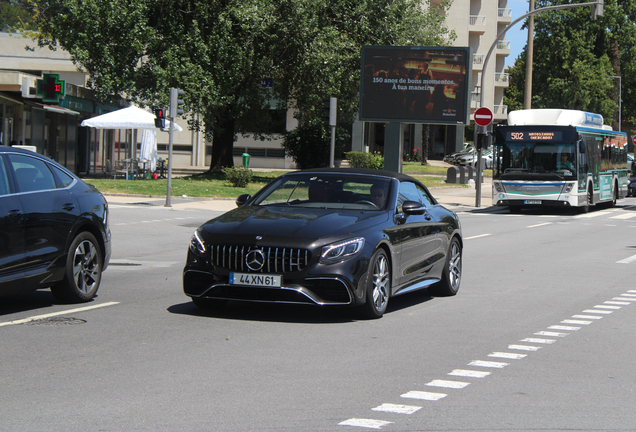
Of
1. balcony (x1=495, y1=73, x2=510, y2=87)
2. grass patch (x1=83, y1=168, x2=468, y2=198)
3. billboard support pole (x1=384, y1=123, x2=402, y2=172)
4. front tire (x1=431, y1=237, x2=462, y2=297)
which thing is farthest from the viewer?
balcony (x1=495, y1=73, x2=510, y2=87)

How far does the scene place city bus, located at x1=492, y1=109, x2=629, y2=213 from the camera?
25906mm

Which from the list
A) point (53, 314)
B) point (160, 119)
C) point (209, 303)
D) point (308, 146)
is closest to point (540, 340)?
point (209, 303)

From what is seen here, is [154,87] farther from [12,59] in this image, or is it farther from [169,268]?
[12,59]

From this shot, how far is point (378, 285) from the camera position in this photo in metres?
8.05

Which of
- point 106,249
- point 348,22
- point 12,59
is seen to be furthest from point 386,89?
point 12,59

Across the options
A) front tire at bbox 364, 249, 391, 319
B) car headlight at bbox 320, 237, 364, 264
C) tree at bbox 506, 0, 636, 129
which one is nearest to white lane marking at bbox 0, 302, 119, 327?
car headlight at bbox 320, 237, 364, 264

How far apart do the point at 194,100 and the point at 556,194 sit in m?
13.8

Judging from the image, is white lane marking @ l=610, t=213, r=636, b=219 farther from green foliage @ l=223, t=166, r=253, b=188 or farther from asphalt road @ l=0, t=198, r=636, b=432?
asphalt road @ l=0, t=198, r=636, b=432

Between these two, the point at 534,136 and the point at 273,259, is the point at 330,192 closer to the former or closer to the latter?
the point at 273,259

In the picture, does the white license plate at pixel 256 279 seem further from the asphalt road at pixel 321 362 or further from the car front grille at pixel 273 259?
the asphalt road at pixel 321 362

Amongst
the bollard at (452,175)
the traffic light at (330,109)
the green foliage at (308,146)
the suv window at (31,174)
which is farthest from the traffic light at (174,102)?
the bollard at (452,175)

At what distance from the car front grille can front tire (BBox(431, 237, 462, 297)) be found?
2.87 metres

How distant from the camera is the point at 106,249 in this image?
906 centimetres

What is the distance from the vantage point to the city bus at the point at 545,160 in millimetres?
25906
